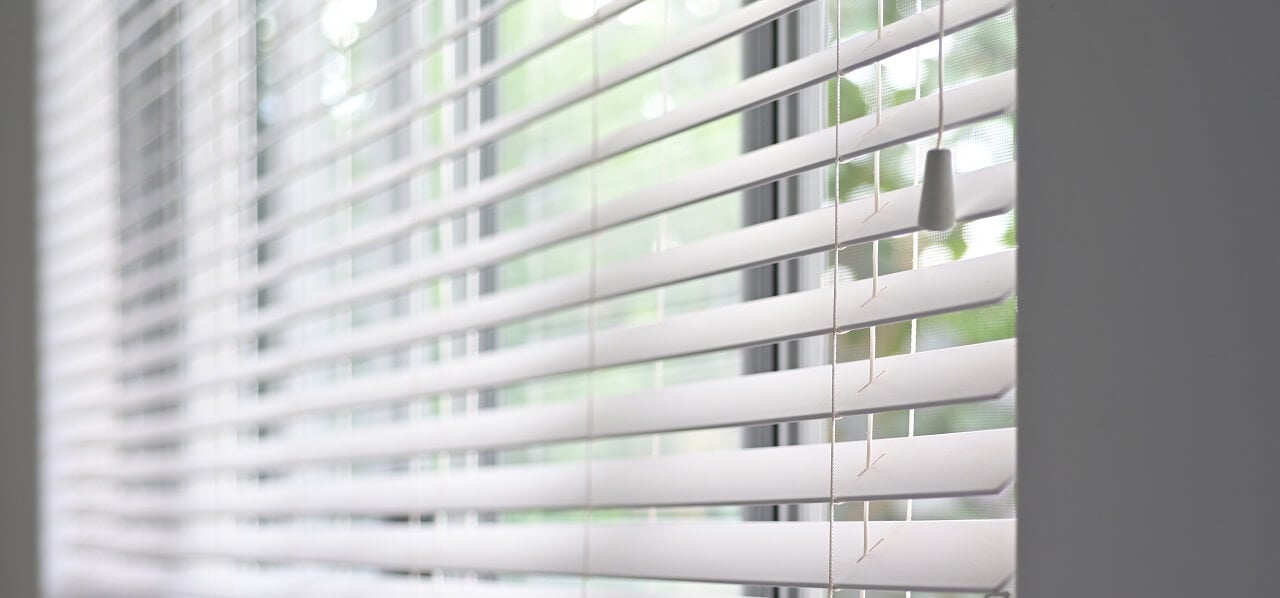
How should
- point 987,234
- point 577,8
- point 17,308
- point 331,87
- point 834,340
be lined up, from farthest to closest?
point 17,308
point 331,87
point 577,8
point 987,234
point 834,340

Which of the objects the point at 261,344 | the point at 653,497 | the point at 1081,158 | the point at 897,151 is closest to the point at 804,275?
the point at 897,151

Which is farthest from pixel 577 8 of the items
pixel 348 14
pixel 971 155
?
pixel 971 155

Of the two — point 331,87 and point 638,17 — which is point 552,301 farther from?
point 331,87

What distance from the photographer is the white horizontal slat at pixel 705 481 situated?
554 mm

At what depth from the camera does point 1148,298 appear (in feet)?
1.51

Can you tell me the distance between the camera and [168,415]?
150 cm

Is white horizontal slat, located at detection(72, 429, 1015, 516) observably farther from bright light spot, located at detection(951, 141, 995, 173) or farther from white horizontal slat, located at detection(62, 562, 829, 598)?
bright light spot, located at detection(951, 141, 995, 173)

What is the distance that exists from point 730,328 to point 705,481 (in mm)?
102

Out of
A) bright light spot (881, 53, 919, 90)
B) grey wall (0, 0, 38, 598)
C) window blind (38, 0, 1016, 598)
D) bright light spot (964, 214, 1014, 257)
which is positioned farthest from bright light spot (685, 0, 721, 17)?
grey wall (0, 0, 38, 598)

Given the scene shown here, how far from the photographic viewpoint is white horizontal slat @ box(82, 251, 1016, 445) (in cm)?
55

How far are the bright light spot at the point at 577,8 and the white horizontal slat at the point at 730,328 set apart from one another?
1.19ft

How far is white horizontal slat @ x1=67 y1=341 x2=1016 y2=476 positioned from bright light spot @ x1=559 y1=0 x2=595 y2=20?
1.34 ft

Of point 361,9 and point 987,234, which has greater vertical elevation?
point 361,9

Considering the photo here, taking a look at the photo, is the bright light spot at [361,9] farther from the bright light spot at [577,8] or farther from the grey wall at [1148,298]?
the grey wall at [1148,298]
